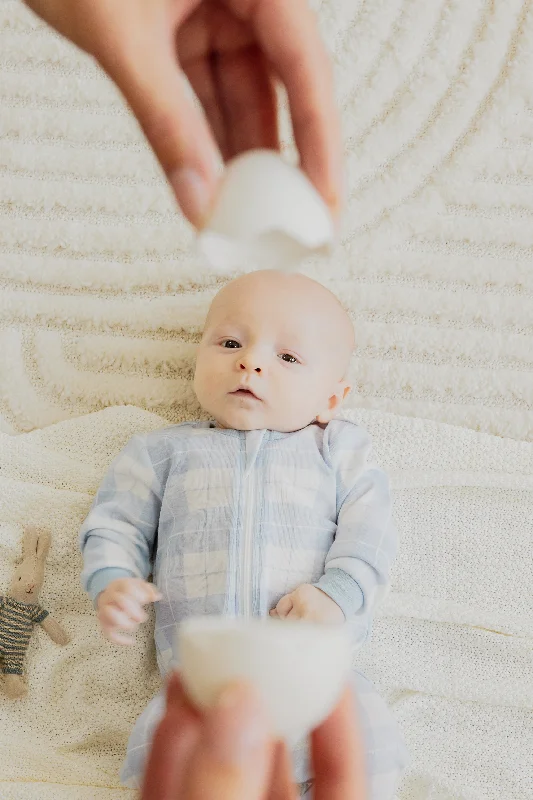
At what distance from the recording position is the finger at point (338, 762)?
2.43ft

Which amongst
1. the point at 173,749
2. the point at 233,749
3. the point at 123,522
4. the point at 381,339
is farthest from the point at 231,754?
the point at 381,339

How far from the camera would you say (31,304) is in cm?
121

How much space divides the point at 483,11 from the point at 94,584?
1006 millimetres

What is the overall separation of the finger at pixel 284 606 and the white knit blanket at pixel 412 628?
0.54 ft

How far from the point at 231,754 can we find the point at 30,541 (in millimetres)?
638

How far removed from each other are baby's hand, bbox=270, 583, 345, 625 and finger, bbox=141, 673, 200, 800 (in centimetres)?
30

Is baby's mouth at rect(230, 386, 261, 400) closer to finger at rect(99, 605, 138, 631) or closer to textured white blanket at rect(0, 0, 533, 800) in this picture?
textured white blanket at rect(0, 0, 533, 800)

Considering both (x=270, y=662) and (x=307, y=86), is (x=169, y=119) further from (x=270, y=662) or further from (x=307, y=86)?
(x=270, y=662)

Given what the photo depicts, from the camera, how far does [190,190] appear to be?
1.57 feet

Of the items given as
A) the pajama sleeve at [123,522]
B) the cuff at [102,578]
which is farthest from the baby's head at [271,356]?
the cuff at [102,578]

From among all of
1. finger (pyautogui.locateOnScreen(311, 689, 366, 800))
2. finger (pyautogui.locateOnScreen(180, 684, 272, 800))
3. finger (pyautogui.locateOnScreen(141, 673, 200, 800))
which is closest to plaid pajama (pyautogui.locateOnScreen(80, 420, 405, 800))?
finger (pyautogui.locateOnScreen(311, 689, 366, 800))

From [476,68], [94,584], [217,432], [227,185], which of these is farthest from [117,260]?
[227,185]

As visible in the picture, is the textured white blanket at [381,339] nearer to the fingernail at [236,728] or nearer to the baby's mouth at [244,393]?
the baby's mouth at [244,393]

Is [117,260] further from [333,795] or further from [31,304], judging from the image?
[333,795]
